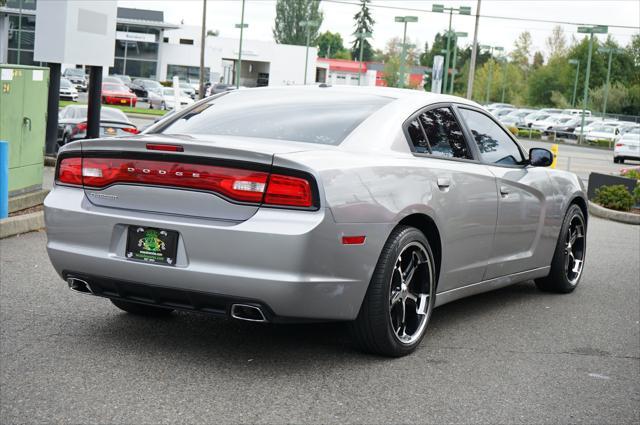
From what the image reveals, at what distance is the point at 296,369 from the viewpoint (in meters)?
5.21

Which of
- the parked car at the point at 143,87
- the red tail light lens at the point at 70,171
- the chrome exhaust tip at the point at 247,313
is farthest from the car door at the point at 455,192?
the parked car at the point at 143,87

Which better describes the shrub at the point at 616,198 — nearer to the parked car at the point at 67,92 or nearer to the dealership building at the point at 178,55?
the parked car at the point at 67,92

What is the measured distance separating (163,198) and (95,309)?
5.68 feet

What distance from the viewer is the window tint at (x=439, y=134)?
594 centimetres

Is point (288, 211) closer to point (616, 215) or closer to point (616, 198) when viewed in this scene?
point (616, 215)

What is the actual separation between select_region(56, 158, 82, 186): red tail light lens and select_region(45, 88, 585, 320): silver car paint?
54 mm

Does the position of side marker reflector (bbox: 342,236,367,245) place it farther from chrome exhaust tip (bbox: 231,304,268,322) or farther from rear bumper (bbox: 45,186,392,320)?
chrome exhaust tip (bbox: 231,304,268,322)

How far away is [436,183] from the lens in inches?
228

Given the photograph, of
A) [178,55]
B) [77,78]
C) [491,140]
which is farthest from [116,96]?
[491,140]

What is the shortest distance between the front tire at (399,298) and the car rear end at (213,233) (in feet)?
0.43

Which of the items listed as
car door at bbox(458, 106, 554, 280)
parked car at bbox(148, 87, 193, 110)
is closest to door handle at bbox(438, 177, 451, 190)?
car door at bbox(458, 106, 554, 280)

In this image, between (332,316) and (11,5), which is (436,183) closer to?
(332,316)

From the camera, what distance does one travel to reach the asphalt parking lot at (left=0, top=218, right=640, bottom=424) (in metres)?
4.48

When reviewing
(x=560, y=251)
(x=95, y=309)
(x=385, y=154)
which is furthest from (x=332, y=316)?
(x=560, y=251)
